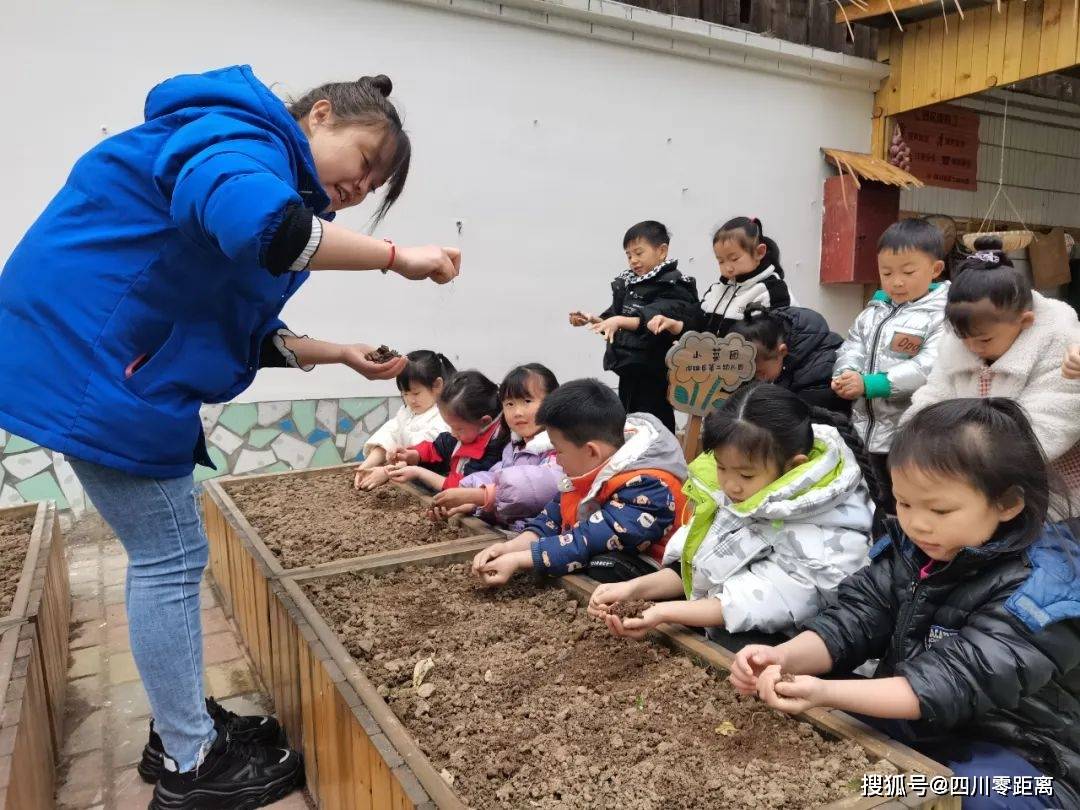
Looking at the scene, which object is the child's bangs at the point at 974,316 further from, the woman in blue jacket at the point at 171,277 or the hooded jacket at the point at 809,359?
the woman in blue jacket at the point at 171,277

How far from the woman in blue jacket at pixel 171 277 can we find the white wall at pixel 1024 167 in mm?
6145

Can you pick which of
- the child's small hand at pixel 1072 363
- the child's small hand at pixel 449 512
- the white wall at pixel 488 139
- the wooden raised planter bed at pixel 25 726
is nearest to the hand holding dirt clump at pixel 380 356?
the child's small hand at pixel 449 512

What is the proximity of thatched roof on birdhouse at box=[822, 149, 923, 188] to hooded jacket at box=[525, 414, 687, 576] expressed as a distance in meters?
4.42

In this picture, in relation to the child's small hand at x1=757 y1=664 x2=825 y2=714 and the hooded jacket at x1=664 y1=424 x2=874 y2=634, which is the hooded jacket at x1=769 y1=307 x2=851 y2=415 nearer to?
the hooded jacket at x1=664 y1=424 x2=874 y2=634

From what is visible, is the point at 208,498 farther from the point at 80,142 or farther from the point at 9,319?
the point at 9,319

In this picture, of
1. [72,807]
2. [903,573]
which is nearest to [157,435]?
[72,807]

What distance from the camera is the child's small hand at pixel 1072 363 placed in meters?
2.11

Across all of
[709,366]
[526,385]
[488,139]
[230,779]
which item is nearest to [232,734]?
[230,779]

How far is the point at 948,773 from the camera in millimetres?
1258

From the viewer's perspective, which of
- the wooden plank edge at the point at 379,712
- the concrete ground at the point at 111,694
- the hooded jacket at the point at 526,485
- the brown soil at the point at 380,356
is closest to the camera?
the wooden plank edge at the point at 379,712

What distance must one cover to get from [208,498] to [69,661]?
929mm

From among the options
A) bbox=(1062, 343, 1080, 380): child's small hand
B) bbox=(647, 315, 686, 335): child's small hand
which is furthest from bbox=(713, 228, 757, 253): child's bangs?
bbox=(1062, 343, 1080, 380): child's small hand

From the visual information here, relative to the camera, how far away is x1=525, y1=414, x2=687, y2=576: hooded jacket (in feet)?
7.31

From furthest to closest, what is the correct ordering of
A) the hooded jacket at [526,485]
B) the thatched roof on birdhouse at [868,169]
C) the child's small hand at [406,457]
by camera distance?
the thatched roof on birdhouse at [868,169] → the child's small hand at [406,457] → the hooded jacket at [526,485]
